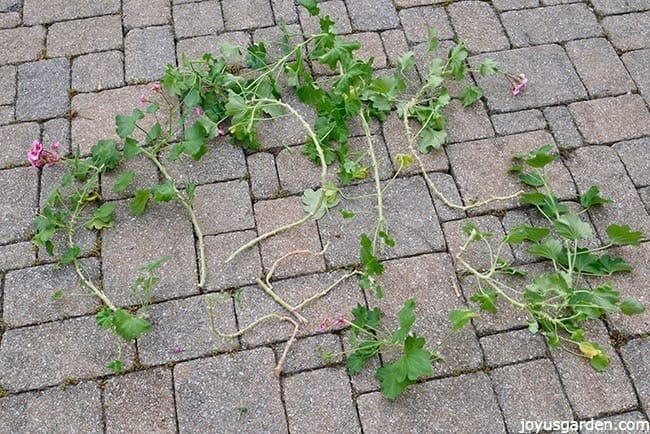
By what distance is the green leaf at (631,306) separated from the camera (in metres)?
2.39

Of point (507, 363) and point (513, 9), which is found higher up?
point (513, 9)

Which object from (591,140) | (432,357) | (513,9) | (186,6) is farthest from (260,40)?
(432,357)

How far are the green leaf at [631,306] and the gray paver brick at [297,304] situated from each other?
0.83 m

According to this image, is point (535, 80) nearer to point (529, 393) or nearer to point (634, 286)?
point (634, 286)

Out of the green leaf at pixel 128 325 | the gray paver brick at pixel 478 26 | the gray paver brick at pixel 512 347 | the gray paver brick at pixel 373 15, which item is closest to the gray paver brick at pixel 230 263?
the green leaf at pixel 128 325

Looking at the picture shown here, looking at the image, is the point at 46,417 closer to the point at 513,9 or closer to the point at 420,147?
the point at 420,147

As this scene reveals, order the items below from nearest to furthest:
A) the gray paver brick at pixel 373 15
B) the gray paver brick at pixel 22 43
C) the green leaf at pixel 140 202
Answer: the green leaf at pixel 140 202
the gray paver brick at pixel 22 43
the gray paver brick at pixel 373 15

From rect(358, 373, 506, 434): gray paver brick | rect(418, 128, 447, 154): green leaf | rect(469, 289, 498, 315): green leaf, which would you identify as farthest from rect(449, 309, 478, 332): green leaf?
rect(418, 128, 447, 154): green leaf

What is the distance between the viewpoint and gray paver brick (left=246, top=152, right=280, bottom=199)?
284 cm

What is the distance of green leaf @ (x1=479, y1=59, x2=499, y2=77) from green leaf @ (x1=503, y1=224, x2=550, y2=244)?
805mm

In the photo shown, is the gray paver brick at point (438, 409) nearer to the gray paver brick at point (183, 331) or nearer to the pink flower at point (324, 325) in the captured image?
the pink flower at point (324, 325)

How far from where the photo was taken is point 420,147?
2949mm

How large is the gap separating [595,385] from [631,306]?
10.8 inches

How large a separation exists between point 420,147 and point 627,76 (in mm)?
1004
